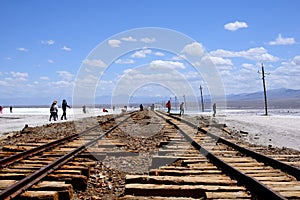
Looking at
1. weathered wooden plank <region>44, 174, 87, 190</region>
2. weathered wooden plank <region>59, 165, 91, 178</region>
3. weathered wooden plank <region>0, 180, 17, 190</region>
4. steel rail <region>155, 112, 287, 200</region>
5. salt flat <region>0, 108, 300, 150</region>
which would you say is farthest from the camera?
salt flat <region>0, 108, 300, 150</region>

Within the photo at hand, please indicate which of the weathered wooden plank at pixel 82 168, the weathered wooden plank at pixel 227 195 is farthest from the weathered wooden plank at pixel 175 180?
the weathered wooden plank at pixel 82 168

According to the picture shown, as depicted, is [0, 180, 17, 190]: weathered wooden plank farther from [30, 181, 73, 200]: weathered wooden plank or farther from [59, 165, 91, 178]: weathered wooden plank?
[59, 165, 91, 178]: weathered wooden plank

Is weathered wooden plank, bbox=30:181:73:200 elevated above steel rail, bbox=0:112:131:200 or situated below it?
below

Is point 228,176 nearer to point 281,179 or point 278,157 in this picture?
point 281,179

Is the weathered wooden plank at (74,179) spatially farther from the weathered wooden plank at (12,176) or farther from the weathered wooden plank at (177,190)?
the weathered wooden plank at (177,190)

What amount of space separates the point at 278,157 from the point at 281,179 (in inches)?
106

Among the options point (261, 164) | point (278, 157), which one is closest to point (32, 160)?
point (261, 164)

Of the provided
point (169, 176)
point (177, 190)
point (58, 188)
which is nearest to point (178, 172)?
point (169, 176)

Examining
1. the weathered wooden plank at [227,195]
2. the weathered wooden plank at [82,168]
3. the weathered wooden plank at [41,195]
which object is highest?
the weathered wooden plank at [82,168]

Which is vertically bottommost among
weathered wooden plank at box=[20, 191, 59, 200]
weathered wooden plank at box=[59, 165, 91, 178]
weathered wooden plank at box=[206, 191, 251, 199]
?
weathered wooden plank at box=[206, 191, 251, 199]

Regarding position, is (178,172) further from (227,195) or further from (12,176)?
(12,176)

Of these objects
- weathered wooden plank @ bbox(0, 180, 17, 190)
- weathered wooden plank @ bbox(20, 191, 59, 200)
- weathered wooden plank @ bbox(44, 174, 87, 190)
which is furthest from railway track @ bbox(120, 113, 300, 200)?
weathered wooden plank @ bbox(0, 180, 17, 190)

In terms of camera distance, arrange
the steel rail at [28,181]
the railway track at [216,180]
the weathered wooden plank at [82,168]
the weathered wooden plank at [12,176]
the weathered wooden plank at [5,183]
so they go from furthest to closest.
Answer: the weathered wooden plank at [82,168], the weathered wooden plank at [12,176], the weathered wooden plank at [5,183], the railway track at [216,180], the steel rail at [28,181]

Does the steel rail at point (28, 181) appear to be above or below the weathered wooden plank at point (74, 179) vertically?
above
